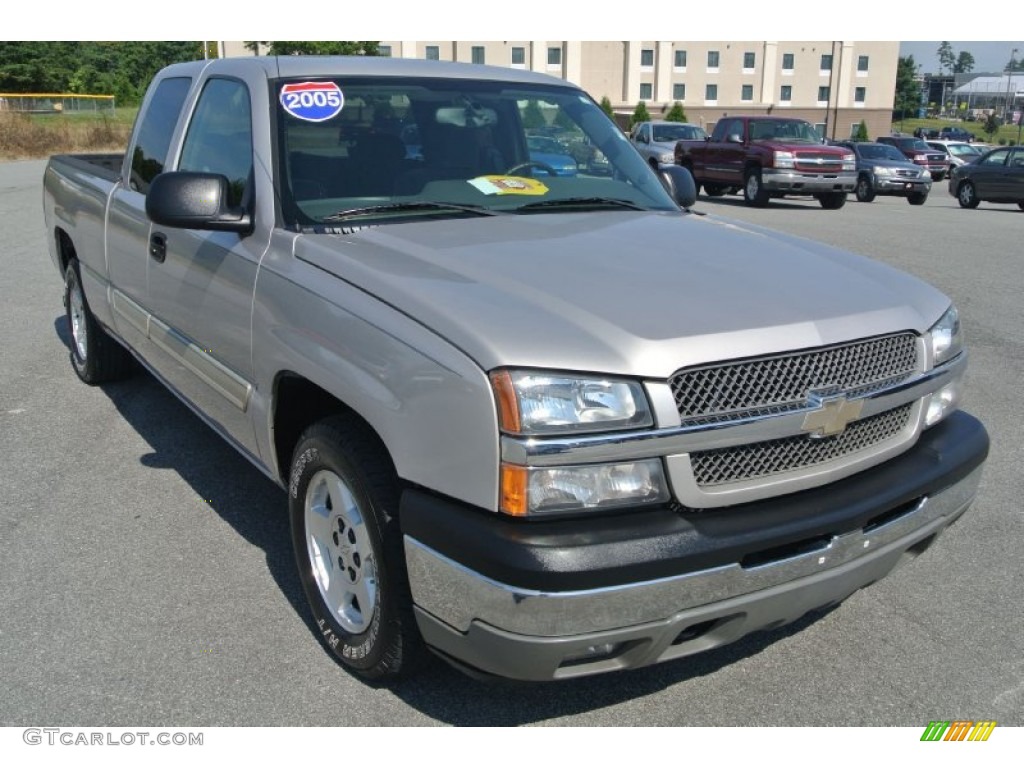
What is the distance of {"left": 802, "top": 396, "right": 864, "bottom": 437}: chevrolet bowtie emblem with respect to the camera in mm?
2727

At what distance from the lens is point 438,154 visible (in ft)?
13.0

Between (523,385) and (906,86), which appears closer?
(523,385)

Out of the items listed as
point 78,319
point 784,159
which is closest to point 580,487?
point 78,319

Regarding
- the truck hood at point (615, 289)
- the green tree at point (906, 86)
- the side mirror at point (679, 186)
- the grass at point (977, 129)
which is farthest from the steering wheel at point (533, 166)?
the green tree at point (906, 86)

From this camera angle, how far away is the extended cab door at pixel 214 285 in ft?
12.0

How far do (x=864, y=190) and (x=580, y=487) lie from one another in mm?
25273

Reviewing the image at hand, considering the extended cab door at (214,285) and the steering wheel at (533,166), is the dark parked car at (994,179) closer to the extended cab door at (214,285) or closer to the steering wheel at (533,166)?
the steering wheel at (533,166)

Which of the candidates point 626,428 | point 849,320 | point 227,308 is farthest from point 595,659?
point 227,308

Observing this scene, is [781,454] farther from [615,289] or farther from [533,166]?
[533,166]

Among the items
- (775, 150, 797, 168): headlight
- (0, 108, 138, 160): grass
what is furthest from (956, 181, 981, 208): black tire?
(0, 108, 138, 160): grass

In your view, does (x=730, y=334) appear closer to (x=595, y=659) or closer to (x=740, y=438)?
(x=740, y=438)

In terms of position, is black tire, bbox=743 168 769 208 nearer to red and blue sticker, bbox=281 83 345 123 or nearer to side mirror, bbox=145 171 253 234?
red and blue sticker, bbox=281 83 345 123
